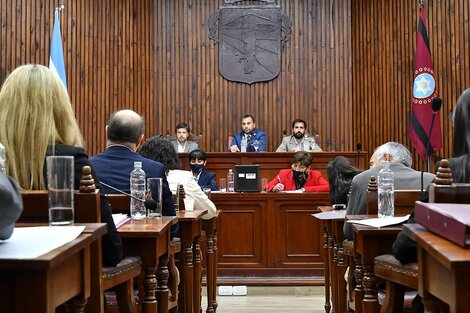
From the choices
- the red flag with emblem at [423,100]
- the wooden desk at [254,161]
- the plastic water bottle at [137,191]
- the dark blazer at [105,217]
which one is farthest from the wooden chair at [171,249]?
the red flag with emblem at [423,100]

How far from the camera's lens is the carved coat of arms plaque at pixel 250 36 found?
10648mm

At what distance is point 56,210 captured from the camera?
79.5 inches

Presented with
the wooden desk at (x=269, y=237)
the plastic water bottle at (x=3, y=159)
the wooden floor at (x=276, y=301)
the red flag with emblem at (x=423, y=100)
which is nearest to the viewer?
the plastic water bottle at (x=3, y=159)

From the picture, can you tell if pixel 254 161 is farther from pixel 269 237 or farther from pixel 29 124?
pixel 29 124

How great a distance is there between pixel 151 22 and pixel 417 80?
4.39 m

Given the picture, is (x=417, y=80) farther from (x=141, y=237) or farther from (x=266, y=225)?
(x=141, y=237)

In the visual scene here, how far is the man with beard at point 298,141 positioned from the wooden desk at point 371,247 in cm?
665

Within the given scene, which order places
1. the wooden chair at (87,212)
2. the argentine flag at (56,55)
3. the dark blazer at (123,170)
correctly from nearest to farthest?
1. the wooden chair at (87,212)
2. the dark blazer at (123,170)
3. the argentine flag at (56,55)

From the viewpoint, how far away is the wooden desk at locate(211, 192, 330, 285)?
21.6 feet

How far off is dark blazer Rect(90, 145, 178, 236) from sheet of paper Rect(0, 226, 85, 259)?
6.34 feet

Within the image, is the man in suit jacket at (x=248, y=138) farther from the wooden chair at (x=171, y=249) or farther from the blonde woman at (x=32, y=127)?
the blonde woman at (x=32, y=127)

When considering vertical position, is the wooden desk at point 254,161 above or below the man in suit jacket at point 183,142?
below

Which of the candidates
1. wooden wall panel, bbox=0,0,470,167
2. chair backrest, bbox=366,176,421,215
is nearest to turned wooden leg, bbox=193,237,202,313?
chair backrest, bbox=366,176,421,215

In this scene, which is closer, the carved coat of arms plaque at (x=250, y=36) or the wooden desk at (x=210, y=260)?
the wooden desk at (x=210, y=260)
